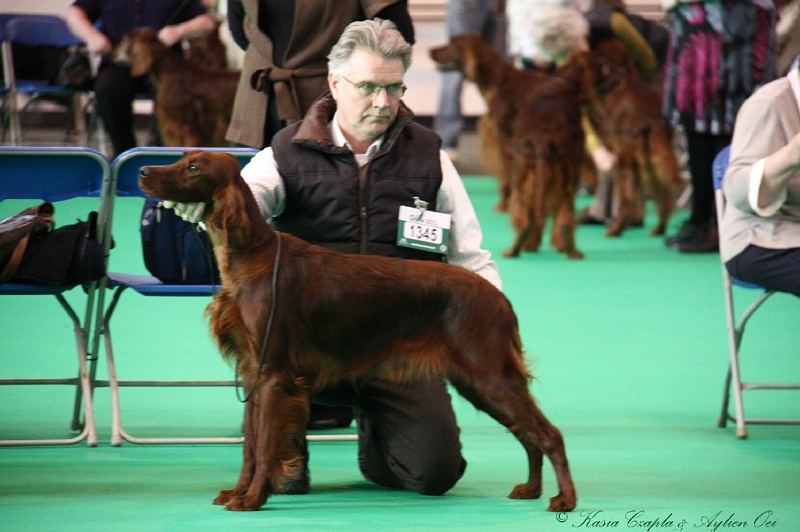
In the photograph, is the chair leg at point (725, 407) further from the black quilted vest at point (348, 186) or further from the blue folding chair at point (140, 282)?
the blue folding chair at point (140, 282)

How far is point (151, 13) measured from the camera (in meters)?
8.38

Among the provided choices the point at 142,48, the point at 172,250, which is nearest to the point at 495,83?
the point at 142,48

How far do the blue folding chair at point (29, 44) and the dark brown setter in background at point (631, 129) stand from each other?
13.1 feet

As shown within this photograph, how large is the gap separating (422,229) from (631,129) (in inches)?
192

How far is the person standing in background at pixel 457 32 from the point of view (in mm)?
10039

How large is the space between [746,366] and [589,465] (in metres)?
1.50

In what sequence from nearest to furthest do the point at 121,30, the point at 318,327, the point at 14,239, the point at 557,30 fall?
1. the point at 318,327
2. the point at 14,239
3. the point at 557,30
4. the point at 121,30

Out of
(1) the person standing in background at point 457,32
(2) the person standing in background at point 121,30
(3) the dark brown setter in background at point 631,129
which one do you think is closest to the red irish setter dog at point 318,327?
(3) the dark brown setter in background at point 631,129

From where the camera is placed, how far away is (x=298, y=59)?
393 cm

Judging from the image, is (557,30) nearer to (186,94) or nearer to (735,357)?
(186,94)

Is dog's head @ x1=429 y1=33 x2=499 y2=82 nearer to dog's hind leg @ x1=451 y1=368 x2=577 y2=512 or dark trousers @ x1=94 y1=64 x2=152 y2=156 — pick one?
dark trousers @ x1=94 y1=64 x2=152 y2=156

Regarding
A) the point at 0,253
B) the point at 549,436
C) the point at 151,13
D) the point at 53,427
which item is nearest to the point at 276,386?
the point at 549,436

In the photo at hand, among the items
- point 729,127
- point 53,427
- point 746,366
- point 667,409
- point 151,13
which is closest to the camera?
point 53,427

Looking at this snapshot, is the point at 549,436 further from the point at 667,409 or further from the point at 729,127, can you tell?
the point at 729,127
